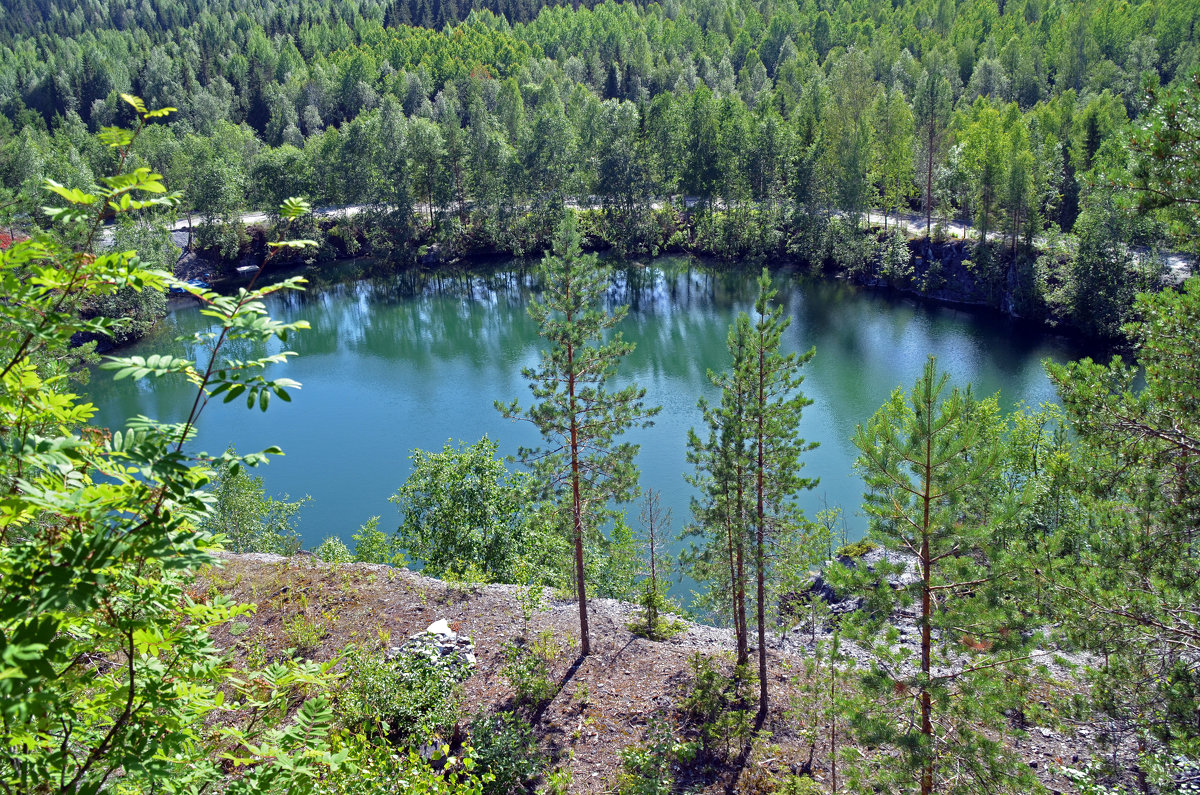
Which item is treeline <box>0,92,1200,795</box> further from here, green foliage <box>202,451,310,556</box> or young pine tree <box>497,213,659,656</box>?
green foliage <box>202,451,310,556</box>

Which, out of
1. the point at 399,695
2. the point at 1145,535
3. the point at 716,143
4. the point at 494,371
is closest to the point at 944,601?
the point at 1145,535

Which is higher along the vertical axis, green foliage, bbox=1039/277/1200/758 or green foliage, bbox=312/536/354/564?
green foliage, bbox=1039/277/1200/758

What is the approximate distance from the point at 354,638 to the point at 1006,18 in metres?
108

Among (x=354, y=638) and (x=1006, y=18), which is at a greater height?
(x=1006, y=18)

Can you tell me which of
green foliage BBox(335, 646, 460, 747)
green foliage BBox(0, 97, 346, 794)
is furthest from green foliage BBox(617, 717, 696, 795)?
green foliage BBox(0, 97, 346, 794)

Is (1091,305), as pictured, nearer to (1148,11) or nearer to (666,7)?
(1148,11)

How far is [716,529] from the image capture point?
17359mm

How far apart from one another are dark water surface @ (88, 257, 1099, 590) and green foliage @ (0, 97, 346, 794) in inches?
1005

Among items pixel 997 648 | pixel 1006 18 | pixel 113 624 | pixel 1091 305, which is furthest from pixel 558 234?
pixel 1006 18

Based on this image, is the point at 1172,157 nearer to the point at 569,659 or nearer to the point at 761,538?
the point at 761,538

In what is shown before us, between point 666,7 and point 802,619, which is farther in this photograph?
point 666,7

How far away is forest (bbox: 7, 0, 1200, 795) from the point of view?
326 centimetres

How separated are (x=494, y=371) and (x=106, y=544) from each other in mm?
41064

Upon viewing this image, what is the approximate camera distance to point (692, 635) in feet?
67.8
